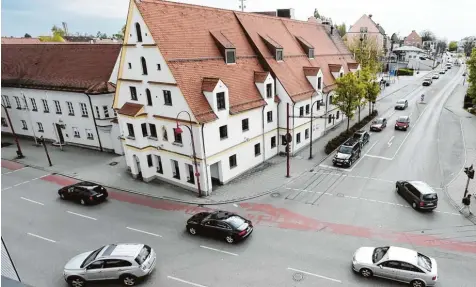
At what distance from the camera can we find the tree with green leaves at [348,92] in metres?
37.2

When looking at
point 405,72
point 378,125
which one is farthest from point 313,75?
point 405,72

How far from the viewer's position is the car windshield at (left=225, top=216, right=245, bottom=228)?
2058 centimetres

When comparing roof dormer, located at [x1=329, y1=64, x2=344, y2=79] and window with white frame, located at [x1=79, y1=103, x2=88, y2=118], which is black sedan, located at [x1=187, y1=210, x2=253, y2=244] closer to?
window with white frame, located at [x1=79, y1=103, x2=88, y2=118]

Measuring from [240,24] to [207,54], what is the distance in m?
8.72

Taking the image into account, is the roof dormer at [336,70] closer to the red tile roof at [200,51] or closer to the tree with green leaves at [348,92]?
the tree with green leaves at [348,92]

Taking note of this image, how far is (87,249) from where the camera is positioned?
21.0m

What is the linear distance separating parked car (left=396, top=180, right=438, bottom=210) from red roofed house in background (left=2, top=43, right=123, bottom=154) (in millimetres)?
30424

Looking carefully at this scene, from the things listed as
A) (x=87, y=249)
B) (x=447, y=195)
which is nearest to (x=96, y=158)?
(x=87, y=249)

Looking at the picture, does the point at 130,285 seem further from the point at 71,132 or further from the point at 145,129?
the point at 71,132

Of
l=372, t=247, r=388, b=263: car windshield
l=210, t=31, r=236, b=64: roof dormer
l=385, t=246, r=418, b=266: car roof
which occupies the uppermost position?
l=210, t=31, r=236, b=64: roof dormer

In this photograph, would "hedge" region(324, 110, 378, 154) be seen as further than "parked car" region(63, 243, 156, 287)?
Yes

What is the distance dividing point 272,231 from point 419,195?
11.4 meters

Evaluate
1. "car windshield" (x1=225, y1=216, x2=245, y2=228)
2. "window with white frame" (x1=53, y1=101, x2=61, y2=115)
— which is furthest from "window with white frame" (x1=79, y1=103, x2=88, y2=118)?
"car windshield" (x1=225, y1=216, x2=245, y2=228)

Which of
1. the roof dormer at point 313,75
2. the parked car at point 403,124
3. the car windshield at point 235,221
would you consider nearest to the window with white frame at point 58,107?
the car windshield at point 235,221
